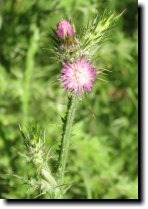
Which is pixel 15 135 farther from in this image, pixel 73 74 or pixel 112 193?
pixel 73 74

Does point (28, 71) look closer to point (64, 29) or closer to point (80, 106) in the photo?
point (80, 106)

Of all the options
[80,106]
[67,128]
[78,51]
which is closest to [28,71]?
[80,106]

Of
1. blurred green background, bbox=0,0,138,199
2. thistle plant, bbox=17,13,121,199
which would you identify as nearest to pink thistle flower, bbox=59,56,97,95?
thistle plant, bbox=17,13,121,199

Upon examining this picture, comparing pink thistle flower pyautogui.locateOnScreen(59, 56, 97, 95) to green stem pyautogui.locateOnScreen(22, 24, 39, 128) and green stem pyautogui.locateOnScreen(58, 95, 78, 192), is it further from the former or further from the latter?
green stem pyautogui.locateOnScreen(22, 24, 39, 128)

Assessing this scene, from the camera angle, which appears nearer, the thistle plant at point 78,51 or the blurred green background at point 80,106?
the thistle plant at point 78,51

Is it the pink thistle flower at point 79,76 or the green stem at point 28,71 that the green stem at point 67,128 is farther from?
the green stem at point 28,71

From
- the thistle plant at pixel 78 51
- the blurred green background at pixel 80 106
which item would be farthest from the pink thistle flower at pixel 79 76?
the blurred green background at pixel 80 106

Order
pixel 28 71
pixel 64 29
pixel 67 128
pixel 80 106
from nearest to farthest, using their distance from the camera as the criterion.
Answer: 1. pixel 64 29
2. pixel 67 128
3. pixel 28 71
4. pixel 80 106

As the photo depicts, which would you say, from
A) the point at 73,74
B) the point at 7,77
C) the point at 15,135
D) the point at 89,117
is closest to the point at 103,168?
the point at 89,117
